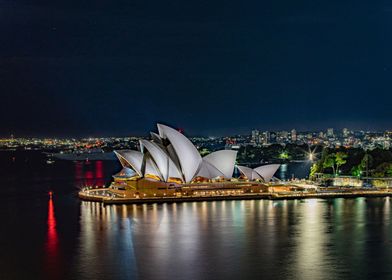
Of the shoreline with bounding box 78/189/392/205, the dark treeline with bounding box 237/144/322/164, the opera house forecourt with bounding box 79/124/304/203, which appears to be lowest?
the shoreline with bounding box 78/189/392/205

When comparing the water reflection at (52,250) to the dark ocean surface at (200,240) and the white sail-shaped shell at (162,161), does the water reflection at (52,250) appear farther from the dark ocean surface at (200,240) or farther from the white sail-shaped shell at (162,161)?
the white sail-shaped shell at (162,161)

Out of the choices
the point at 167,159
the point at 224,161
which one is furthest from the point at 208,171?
the point at 167,159

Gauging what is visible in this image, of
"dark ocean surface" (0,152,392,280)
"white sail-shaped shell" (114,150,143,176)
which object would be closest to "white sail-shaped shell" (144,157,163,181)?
"white sail-shaped shell" (114,150,143,176)

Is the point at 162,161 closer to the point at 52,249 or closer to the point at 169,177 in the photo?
the point at 169,177

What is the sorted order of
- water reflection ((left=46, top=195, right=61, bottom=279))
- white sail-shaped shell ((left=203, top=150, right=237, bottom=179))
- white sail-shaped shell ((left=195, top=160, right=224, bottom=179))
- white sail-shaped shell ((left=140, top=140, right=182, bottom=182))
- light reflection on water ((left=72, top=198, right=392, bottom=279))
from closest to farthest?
light reflection on water ((left=72, top=198, right=392, bottom=279)) → water reflection ((left=46, top=195, right=61, bottom=279)) → white sail-shaped shell ((left=140, top=140, right=182, bottom=182)) → white sail-shaped shell ((left=195, top=160, right=224, bottom=179)) → white sail-shaped shell ((left=203, top=150, right=237, bottom=179))

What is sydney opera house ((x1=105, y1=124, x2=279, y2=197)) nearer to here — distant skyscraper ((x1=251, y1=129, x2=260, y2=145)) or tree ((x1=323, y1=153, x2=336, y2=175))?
tree ((x1=323, y1=153, x2=336, y2=175))

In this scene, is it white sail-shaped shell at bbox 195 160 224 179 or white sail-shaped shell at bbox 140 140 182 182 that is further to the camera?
white sail-shaped shell at bbox 195 160 224 179
